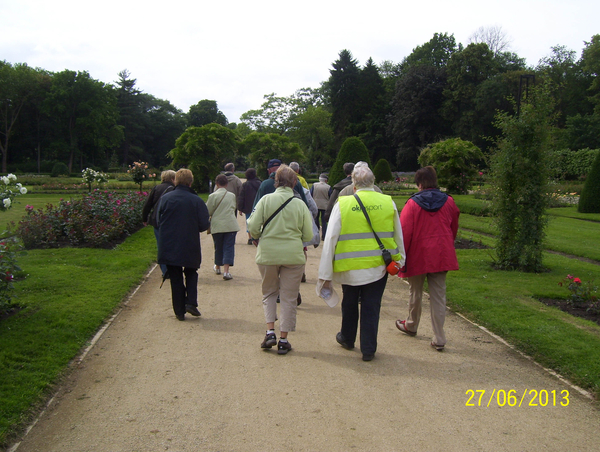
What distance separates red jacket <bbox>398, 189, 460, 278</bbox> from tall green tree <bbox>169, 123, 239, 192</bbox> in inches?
1172

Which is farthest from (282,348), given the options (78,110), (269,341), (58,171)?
(78,110)

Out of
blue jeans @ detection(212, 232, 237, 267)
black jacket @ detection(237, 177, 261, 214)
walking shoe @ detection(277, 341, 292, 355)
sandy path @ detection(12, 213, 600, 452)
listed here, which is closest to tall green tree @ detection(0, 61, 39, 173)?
black jacket @ detection(237, 177, 261, 214)

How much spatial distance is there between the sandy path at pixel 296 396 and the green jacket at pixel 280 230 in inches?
39.2

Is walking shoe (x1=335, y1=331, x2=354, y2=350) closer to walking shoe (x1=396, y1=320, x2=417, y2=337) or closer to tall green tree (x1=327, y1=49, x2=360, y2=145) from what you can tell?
walking shoe (x1=396, y1=320, x2=417, y2=337)

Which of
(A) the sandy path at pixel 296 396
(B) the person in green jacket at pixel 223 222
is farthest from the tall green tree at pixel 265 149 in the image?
(A) the sandy path at pixel 296 396

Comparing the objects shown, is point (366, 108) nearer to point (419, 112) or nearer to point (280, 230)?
point (419, 112)

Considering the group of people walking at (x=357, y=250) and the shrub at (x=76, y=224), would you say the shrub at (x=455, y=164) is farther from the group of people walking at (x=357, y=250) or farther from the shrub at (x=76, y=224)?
the group of people walking at (x=357, y=250)

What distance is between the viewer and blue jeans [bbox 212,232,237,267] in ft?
28.3

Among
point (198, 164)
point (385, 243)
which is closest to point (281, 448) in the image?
point (385, 243)

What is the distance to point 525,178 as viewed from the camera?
28.5ft

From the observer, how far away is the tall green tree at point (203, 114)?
281ft

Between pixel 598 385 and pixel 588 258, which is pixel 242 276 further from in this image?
pixel 588 258

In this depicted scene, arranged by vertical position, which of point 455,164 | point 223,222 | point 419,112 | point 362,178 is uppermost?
point 419,112
